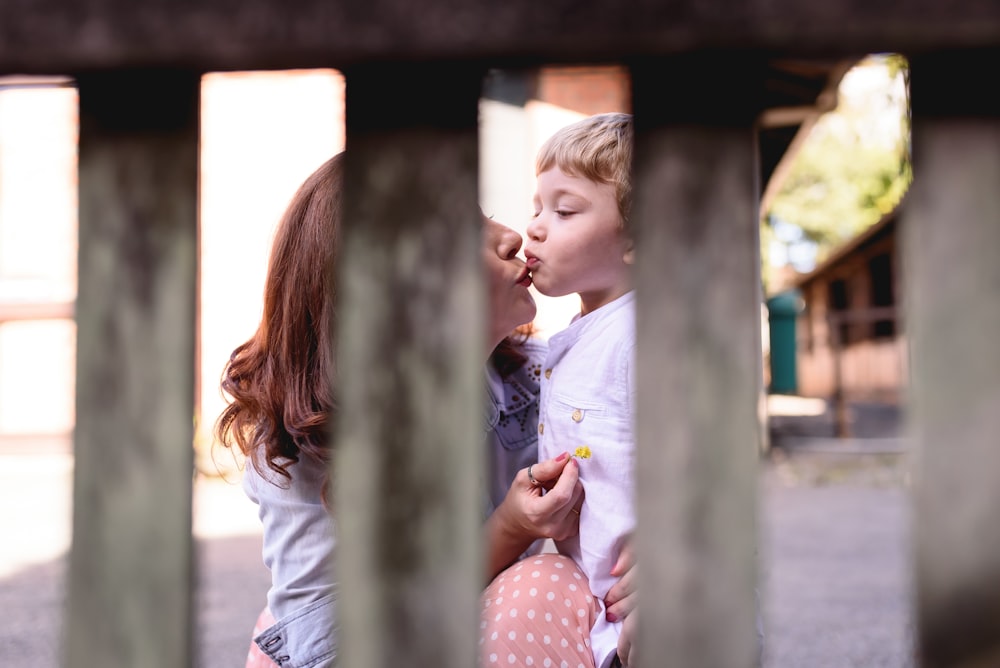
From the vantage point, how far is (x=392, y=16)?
2.43 ft

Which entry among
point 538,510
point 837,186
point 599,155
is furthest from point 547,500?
point 837,186

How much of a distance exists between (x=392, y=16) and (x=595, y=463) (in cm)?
100

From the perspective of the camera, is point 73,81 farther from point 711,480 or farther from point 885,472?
point 885,472

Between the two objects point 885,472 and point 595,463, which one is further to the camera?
point 885,472

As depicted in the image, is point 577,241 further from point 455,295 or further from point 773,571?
point 773,571

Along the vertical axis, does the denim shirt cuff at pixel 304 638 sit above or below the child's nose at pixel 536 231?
below

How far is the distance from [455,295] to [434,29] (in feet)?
0.73

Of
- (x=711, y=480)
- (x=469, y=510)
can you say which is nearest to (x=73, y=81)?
(x=469, y=510)

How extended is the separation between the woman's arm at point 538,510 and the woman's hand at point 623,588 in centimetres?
12

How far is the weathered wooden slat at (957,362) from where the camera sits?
75 cm

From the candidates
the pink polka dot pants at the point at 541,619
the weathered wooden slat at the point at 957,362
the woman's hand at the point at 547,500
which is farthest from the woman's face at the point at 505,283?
the weathered wooden slat at the point at 957,362

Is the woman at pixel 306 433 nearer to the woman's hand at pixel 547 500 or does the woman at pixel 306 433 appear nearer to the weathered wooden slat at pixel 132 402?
the woman's hand at pixel 547 500

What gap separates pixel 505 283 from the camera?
1.75 m

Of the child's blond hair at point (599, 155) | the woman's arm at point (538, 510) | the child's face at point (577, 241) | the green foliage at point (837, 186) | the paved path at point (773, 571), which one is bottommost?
the paved path at point (773, 571)
